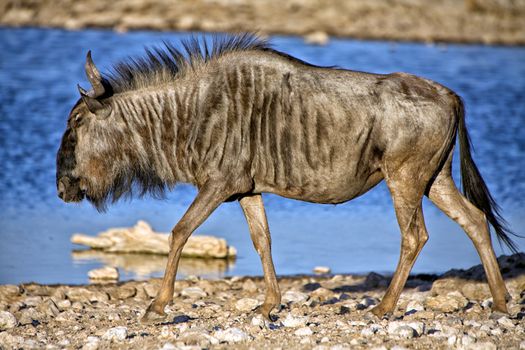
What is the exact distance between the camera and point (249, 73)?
7.92m

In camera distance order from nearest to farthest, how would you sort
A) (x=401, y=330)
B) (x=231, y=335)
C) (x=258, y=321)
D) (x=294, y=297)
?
1. (x=231, y=335)
2. (x=401, y=330)
3. (x=258, y=321)
4. (x=294, y=297)

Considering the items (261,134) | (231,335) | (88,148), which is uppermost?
(261,134)

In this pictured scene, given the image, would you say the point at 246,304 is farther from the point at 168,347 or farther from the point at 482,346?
the point at 482,346

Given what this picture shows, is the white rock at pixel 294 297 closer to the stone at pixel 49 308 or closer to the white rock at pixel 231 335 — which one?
the stone at pixel 49 308

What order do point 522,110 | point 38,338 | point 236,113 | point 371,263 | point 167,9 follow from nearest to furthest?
1. point 38,338
2. point 236,113
3. point 371,263
4. point 522,110
5. point 167,9

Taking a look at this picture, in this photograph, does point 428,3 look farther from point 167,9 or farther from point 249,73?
point 249,73

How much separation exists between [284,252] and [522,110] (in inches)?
452

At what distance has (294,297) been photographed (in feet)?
29.0

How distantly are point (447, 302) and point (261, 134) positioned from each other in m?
2.13

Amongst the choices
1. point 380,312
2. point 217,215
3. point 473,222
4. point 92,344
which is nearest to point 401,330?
point 380,312

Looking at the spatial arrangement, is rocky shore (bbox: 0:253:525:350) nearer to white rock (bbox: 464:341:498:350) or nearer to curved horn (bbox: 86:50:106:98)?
white rock (bbox: 464:341:498:350)

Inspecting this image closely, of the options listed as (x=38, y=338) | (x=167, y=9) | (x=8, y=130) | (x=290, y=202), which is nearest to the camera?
(x=38, y=338)

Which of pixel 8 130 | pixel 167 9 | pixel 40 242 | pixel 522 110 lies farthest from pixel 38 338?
pixel 167 9

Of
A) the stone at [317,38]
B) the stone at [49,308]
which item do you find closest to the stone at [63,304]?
the stone at [49,308]
